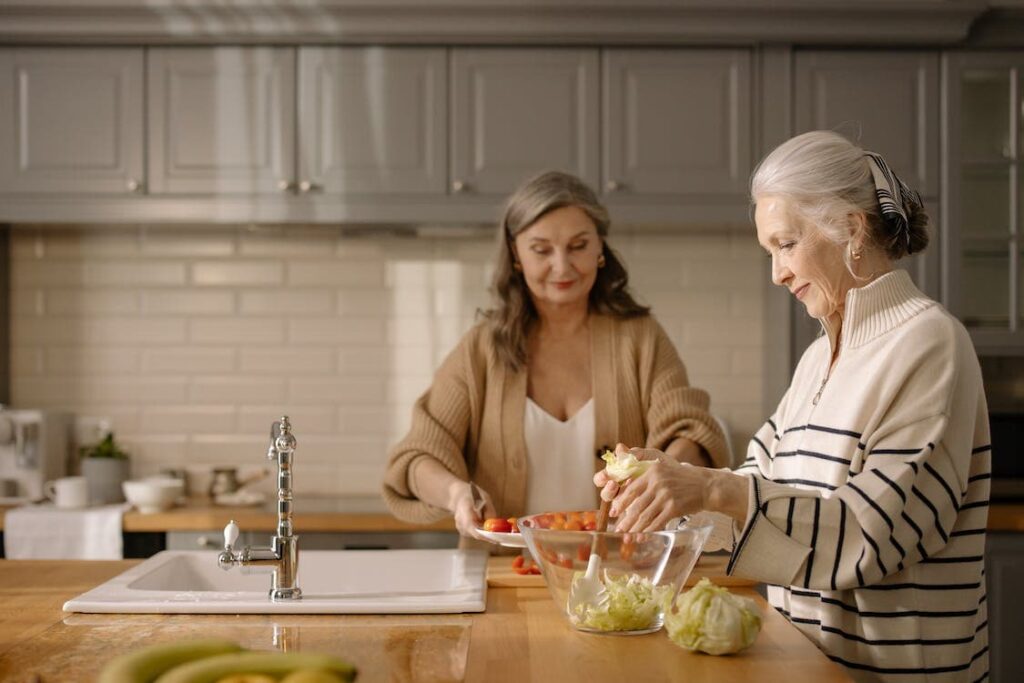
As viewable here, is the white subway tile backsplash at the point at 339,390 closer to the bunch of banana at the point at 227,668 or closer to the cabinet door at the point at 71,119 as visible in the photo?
the cabinet door at the point at 71,119

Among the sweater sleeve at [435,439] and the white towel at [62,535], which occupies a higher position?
the sweater sleeve at [435,439]

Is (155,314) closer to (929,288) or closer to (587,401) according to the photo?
(587,401)

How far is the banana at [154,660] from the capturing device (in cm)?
122

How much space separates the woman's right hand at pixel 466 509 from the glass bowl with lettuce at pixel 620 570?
0.41 m

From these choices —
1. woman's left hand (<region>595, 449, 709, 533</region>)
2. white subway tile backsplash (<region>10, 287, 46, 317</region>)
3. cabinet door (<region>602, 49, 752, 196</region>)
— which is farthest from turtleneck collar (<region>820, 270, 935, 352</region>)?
white subway tile backsplash (<region>10, 287, 46, 317</region>)

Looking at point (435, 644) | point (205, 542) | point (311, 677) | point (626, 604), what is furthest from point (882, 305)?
point (205, 542)

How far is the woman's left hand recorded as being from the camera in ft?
5.07

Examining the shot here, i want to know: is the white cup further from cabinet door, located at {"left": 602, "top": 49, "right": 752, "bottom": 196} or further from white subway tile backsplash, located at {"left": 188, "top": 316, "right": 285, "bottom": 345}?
cabinet door, located at {"left": 602, "top": 49, "right": 752, "bottom": 196}

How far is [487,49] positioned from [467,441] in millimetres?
1523

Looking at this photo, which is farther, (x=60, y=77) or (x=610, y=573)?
(x=60, y=77)

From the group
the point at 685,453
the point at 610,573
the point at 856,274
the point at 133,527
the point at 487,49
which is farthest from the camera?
the point at 487,49

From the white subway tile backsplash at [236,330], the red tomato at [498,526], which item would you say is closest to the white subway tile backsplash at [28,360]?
the white subway tile backsplash at [236,330]

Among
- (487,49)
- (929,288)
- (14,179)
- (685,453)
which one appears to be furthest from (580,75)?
(14,179)

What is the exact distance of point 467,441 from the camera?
262 cm
